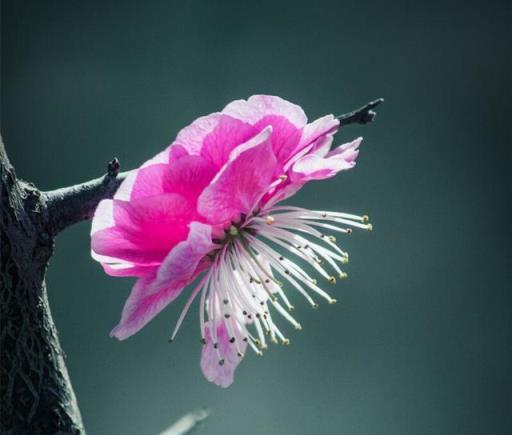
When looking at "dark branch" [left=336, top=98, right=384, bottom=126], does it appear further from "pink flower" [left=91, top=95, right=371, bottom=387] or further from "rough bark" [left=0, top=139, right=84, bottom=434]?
"rough bark" [left=0, top=139, right=84, bottom=434]

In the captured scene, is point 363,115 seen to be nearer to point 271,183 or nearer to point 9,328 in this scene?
point 271,183

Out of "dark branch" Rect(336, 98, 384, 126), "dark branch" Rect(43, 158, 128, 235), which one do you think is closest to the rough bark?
"dark branch" Rect(43, 158, 128, 235)

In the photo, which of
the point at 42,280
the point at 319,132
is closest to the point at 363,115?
the point at 319,132

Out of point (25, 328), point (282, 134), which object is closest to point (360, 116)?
point (282, 134)

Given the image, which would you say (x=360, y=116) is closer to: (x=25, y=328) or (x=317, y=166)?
(x=317, y=166)

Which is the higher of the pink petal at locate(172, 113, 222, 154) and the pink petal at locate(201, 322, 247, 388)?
the pink petal at locate(172, 113, 222, 154)
